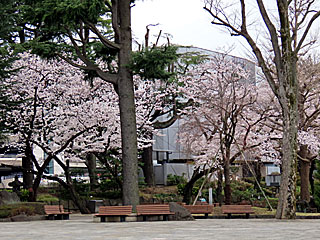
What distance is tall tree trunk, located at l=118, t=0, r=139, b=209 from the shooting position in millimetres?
21438

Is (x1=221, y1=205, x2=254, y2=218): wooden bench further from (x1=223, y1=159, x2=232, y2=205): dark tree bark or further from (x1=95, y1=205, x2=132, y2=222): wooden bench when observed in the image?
(x1=95, y1=205, x2=132, y2=222): wooden bench

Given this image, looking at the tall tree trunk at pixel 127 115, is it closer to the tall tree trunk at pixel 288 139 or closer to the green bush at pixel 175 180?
the tall tree trunk at pixel 288 139

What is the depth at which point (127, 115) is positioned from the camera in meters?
21.8

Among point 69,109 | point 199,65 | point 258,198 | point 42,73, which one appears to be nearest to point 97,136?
point 69,109

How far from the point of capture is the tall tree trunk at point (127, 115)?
2144 centimetres

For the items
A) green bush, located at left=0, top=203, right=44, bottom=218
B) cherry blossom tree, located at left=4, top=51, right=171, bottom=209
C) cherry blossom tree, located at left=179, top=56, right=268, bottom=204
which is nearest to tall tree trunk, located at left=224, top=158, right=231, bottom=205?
cherry blossom tree, located at left=179, top=56, right=268, bottom=204

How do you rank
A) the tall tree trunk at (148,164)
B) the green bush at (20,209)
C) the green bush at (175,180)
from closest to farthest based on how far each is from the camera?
1. the green bush at (20,209)
2. the tall tree trunk at (148,164)
3. the green bush at (175,180)

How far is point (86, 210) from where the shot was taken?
96.0 feet

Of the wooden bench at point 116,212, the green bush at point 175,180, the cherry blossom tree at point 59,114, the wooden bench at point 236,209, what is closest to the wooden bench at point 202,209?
the wooden bench at point 236,209

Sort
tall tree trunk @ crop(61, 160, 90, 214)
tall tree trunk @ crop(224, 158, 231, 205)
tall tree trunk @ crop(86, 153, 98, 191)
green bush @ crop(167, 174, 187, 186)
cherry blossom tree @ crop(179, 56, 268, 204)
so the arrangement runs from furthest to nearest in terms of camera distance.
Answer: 1. green bush @ crop(167, 174, 187, 186)
2. tall tree trunk @ crop(86, 153, 98, 191)
3. cherry blossom tree @ crop(179, 56, 268, 204)
4. tall tree trunk @ crop(61, 160, 90, 214)
5. tall tree trunk @ crop(224, 158, 231, 205)

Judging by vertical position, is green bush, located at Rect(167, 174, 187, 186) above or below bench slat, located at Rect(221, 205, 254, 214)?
above

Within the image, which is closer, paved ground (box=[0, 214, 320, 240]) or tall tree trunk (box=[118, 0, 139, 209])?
paved ground (box=[0, 214, 320, 240])

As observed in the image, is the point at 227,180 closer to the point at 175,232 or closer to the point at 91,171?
the point at 175,232

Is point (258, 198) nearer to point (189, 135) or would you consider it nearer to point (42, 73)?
point (189, 135)
